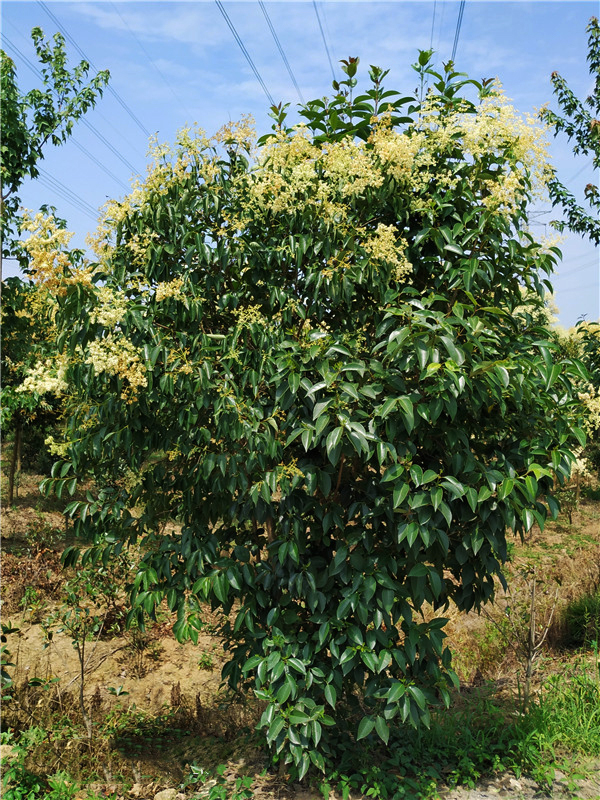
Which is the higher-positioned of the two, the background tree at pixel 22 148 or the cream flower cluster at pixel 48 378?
the background tree at pixel 22 148

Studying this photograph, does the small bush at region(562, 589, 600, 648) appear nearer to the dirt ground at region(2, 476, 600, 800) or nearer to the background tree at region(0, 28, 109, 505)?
the dirt ground at region(2, 476, 600, 800)

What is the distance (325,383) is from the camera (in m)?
2.53

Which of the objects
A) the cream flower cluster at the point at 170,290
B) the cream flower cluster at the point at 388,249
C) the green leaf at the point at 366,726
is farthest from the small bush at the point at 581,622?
the cream flower cluster at the point at 170,290

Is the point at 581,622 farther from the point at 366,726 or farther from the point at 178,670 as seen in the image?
the point at 178,670

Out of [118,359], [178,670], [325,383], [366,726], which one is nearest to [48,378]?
[118,359]

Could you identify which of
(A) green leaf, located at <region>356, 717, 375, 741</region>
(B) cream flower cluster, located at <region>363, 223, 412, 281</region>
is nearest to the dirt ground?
(A) green leaf, located at <region>356, 717, 375, 741</region>

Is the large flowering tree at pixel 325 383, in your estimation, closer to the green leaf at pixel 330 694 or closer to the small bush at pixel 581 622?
the green leaf at pixel 330 694

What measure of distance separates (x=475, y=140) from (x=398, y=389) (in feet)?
3.76

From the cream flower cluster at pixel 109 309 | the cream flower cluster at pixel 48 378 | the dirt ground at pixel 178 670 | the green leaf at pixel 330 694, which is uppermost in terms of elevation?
the cream flower cluster at pixel 109 309

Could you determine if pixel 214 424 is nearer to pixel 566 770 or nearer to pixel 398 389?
pixel 398 389

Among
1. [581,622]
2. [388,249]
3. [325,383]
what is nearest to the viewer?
[325,383]

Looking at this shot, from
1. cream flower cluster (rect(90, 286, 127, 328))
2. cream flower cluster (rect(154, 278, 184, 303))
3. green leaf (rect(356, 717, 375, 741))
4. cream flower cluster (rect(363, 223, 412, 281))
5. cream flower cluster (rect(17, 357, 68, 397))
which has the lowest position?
green leaf (rect(356, 717, 375, 741))

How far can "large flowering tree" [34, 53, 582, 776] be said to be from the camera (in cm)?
265

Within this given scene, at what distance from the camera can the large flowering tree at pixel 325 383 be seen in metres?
2.65
